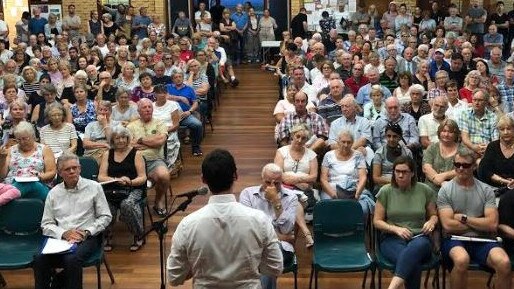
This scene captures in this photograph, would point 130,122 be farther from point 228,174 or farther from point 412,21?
point 412,21

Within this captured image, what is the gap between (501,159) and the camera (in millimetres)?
5633

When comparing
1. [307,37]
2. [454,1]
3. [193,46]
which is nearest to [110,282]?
[193,46]

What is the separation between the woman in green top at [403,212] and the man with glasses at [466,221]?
0.38 ft

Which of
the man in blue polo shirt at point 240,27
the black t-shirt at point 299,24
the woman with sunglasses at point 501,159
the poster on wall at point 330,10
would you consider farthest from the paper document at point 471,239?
the man in blue polo shirt at point 240,27

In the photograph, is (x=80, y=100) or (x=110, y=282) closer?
(x=110, y=282)

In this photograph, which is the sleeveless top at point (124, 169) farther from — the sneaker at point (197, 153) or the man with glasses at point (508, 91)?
the man with glasses at point (508, 91)

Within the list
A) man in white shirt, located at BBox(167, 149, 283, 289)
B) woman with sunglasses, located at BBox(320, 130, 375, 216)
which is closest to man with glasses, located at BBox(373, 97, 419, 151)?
woman with sunglasses, located at BBox(320, 130, 375, 216)

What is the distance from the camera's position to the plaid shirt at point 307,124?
22.6 ft

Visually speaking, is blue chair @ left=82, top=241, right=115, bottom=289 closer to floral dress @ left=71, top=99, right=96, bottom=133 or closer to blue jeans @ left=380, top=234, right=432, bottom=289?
blue jeans @ left=380, top=234, right=432, bottom=289

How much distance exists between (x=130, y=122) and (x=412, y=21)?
8.55 meters

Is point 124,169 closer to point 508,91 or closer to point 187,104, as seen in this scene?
point 187,104

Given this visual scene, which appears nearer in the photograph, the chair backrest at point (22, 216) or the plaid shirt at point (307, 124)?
the chair backrest at point (22, 216)

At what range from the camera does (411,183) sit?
16.4 feet

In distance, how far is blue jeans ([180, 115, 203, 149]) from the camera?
8484mm
